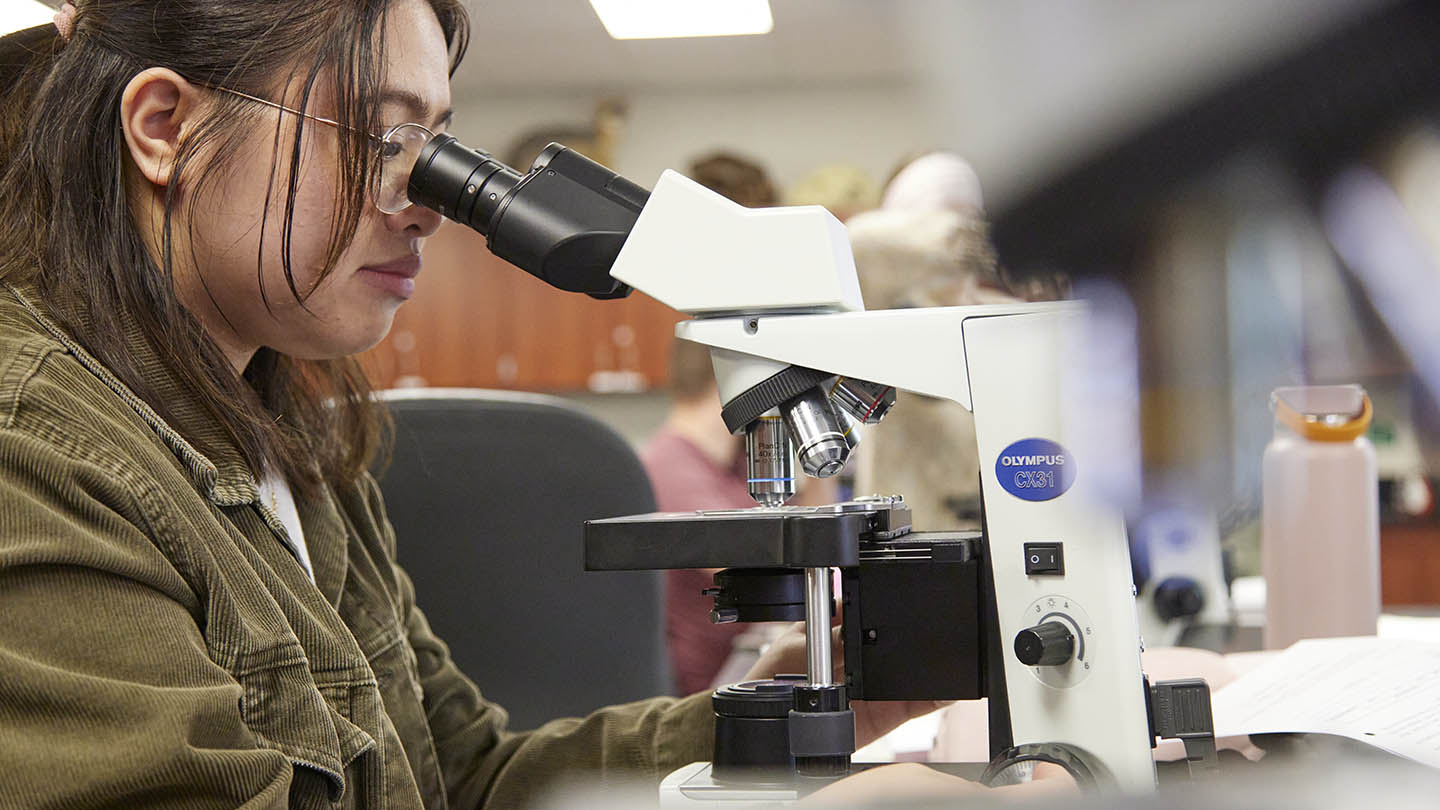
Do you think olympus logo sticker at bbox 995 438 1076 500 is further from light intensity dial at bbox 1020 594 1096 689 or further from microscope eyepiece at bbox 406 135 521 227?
microscope eyepiece at bbox 406 135 521 227

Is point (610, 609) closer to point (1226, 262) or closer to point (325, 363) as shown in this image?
point (325, 363)

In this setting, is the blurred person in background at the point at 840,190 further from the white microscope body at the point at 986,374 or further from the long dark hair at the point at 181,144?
the white microscope body at the point at 986,374

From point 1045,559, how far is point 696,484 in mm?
1962

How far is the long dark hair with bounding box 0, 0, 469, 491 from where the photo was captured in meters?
0.89

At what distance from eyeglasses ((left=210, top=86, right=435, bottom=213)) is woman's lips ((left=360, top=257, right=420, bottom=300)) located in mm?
62

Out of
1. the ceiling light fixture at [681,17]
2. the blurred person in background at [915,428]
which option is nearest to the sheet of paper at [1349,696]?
the blurred person in background at [915,428]

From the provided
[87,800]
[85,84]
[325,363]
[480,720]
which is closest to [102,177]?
[85,84]

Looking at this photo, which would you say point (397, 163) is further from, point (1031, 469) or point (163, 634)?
point (1031, 469)

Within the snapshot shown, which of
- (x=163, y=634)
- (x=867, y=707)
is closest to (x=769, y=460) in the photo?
(x=867, y=707)

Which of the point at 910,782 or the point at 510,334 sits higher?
the point at 510,334

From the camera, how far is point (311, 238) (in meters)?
0.92

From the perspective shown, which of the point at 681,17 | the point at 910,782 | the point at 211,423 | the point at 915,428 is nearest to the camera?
the point at 910,782

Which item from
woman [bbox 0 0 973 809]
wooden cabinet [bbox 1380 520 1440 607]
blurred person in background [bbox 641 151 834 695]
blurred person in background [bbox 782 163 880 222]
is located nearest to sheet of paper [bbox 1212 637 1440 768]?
wooden cabinet [bbox 1380 520 1440 607]

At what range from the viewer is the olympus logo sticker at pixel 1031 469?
0.70 meters
